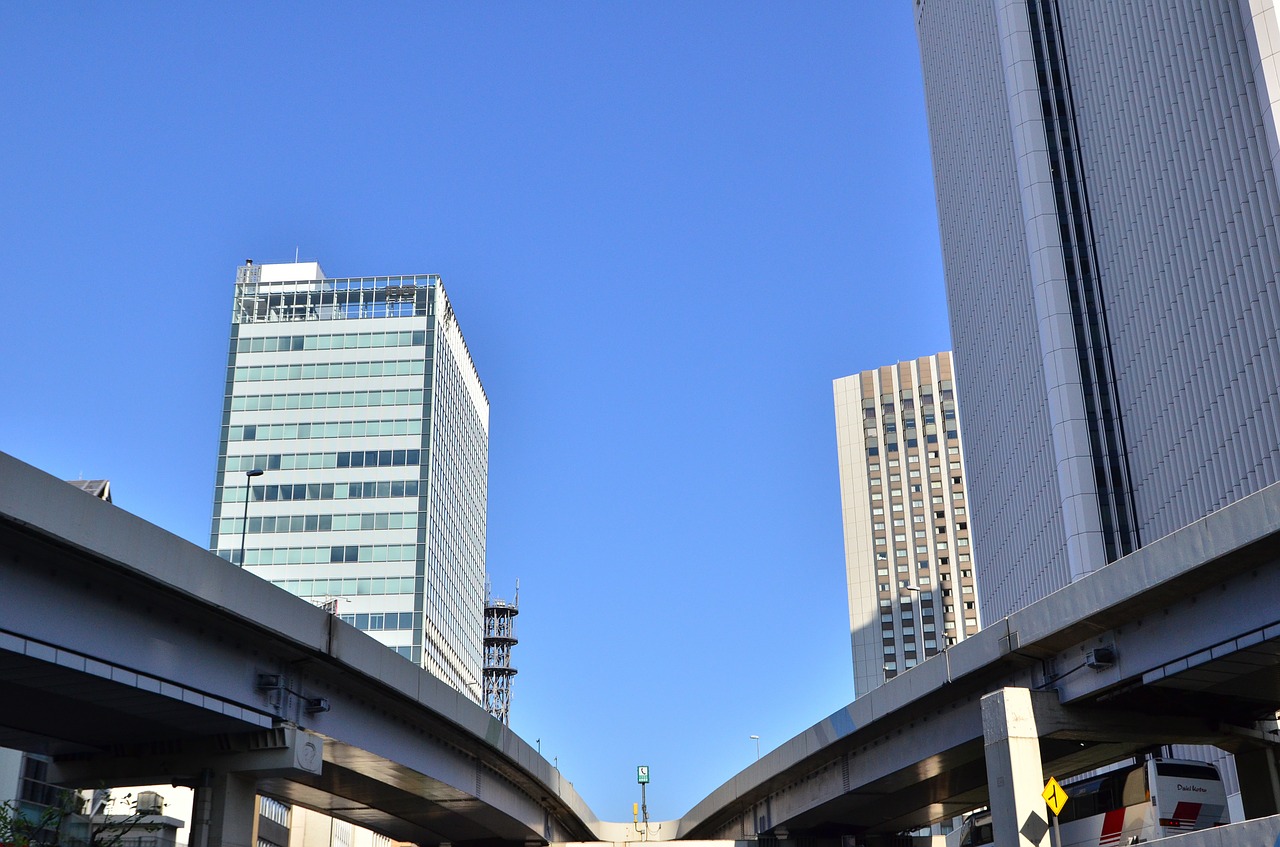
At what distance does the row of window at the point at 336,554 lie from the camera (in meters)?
127

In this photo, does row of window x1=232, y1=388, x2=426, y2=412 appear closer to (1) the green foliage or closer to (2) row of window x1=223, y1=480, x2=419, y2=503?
(2) row of window x1=223, y1=480, x2=419, y2=503

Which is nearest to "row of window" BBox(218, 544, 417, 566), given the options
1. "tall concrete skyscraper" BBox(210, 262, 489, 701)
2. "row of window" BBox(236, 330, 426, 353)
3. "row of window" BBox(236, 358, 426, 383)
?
"tall concrete skyscraper" BBox(210, 262, 489, 701)

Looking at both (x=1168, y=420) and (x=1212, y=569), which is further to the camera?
(x=1168, y=420)

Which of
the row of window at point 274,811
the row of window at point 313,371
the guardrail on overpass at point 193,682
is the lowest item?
the guardrail on overpass at point 193,682

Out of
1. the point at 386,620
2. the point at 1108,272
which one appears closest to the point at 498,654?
the point at 386,620

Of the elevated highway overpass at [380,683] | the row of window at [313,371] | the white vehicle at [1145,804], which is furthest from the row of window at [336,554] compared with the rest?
the white vehicle at [1145,804]

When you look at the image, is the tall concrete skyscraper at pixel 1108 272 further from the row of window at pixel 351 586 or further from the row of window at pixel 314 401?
the row of window at pixel 314 401

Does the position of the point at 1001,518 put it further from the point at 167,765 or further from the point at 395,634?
the point at 167,765

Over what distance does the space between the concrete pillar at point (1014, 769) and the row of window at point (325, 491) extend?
10096 centimetres

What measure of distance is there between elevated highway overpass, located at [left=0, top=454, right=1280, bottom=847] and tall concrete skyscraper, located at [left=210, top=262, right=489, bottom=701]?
79.1 metres

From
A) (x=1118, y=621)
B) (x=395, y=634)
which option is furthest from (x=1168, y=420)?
(x=395, y=634)

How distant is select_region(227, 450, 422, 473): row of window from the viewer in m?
130

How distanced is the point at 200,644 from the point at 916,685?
2049 centimetres

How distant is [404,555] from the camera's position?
12788 centimetres
